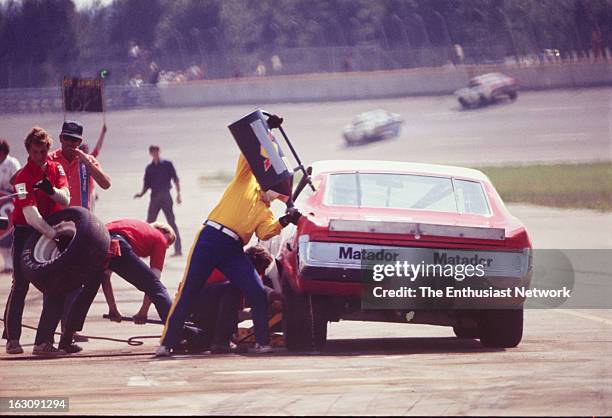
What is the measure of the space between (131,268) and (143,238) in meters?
0.36

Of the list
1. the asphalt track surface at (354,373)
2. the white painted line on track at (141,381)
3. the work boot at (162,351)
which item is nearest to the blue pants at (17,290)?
the asphalt track surface at (354,373)

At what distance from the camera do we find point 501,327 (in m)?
9.90

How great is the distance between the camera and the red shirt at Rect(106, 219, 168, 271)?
1017 cm

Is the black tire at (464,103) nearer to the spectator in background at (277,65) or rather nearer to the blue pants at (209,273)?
the spectator in background at (277,65)

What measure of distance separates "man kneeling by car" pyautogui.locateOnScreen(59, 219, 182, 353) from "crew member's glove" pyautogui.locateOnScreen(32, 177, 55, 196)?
608mm

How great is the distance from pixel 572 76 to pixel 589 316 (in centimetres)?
2985

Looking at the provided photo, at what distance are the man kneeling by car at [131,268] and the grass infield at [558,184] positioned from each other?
18240 millimetres

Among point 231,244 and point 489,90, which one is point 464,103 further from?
point 231,244

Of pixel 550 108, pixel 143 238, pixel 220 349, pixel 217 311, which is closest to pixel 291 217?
pixel 217 311

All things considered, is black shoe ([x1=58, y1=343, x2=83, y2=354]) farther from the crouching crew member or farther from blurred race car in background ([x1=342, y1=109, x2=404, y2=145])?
blurred race car in background ([x1=342, y1=109, x2=404, y2=145])

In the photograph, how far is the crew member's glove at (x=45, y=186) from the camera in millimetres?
9719

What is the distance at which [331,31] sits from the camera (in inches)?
1821

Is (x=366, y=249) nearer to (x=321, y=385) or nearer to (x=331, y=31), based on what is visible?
(x=321, y=385)

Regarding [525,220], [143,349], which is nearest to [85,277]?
[143,349]
